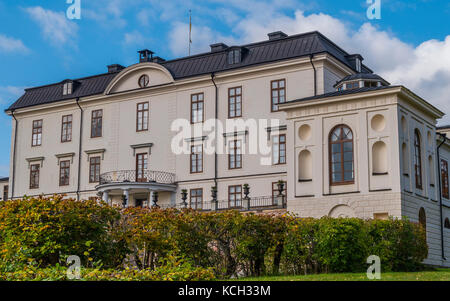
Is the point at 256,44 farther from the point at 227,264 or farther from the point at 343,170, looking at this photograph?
the point at 227,264

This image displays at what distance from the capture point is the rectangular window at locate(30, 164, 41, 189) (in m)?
43.8

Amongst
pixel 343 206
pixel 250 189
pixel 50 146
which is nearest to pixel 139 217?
pixel 343 206

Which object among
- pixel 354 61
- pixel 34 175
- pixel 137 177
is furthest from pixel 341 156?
pixel 34 175

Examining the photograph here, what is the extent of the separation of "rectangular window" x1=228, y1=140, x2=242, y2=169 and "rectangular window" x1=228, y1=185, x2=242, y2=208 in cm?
121

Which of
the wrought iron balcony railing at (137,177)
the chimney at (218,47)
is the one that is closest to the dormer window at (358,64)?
the chimney at (218,47)

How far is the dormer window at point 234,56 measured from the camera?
37.0 metres

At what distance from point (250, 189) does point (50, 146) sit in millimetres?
16349

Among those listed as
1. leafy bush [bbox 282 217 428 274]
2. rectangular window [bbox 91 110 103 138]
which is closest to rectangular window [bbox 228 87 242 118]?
rectangular window [bbox 91 110 103 138]

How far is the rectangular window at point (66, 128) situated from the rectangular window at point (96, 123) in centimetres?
201

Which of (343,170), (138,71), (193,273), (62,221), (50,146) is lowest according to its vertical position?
(193,273)

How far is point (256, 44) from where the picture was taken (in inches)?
1454

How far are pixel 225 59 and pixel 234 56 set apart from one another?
685 millimetres

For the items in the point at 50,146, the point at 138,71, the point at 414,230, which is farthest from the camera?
the point at 50,146

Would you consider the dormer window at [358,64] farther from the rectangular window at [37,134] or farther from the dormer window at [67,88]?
the rectangular window at [37,134]
